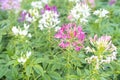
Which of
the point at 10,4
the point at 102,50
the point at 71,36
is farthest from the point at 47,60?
the point at 10,4

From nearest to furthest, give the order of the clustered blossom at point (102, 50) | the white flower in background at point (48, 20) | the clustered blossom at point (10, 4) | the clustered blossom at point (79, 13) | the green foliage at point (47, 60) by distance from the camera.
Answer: the clustered blossom at point (102, 50) < the green foliage at point (47, 60) < the white flower in background at point (48, 20) < the clustered blossom at point (79, 13) < the clustered blossom at point (10, 4)

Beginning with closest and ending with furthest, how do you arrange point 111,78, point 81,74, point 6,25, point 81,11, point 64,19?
1. point 81,74
2. point 111,78
3. point 81,11
4. point 6,25
5. point 64,19

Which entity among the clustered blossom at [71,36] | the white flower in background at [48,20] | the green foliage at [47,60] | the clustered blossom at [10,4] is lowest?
the green foliage at [47,60]

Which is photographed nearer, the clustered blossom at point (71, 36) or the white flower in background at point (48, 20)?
the clustered blossom at point (71, 36)

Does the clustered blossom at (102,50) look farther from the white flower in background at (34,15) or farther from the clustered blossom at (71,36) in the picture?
the white flower in background at (34,15)

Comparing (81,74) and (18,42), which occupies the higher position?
(18,42)

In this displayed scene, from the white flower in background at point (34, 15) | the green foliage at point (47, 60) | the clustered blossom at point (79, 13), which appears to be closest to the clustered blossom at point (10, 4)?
the green foliage at point (47, 60)

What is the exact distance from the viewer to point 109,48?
7.08 feet

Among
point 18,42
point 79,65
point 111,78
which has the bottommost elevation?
point 111,78

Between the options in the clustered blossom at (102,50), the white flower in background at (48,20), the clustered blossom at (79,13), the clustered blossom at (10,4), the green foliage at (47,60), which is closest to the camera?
the clustered blossom at (102,50)

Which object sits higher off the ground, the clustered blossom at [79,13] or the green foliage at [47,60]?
the clustered blossom at [79,13]

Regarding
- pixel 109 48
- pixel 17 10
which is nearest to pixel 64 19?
pixel 17 10

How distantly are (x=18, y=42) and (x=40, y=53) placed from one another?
0.22 meters

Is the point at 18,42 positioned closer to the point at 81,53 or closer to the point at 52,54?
the point at 52,54
